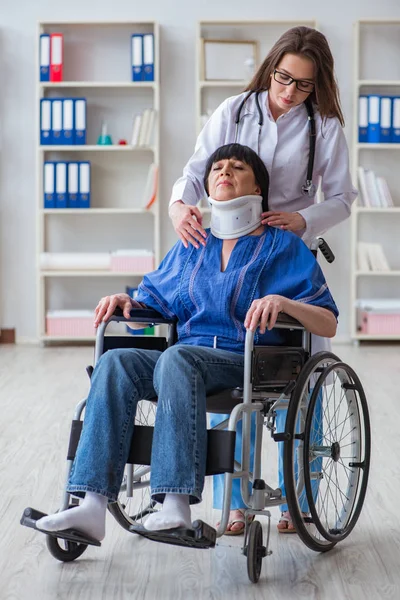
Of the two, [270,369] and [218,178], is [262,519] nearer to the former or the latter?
[270,369]

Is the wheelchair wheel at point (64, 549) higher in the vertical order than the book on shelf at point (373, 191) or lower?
lower

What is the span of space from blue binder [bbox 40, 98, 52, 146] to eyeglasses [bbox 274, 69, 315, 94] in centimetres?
373

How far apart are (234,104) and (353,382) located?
798 mm

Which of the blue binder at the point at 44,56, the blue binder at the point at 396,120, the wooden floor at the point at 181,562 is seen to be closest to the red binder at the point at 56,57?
the blue binder at the point at 44,56

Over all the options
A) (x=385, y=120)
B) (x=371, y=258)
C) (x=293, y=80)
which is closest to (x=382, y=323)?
(x=371, y=258)

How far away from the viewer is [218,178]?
89.1 inches

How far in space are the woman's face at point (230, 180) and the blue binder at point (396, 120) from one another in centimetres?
387

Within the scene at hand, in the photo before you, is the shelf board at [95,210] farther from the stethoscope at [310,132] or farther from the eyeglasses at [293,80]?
the eyeglasses at [293,80]

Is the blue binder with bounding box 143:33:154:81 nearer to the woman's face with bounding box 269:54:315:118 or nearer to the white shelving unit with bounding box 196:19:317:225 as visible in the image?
the white shelving unit with bounding box 196:19:317:225

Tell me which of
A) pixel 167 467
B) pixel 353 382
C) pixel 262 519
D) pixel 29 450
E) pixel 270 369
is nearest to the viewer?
pixel 167 467

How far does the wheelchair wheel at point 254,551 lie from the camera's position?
1.95 metres

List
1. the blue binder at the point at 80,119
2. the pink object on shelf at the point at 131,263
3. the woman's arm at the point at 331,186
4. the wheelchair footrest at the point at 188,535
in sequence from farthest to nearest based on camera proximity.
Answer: the pink object on shelf at the point at 131,263 → the blue binder at the point at 80,119 → the woman's arm at the point at 331,186 → the wheelchair footrest at the point at 188,535

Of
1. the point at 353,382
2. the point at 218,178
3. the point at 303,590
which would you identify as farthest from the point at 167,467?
the point at 218,178

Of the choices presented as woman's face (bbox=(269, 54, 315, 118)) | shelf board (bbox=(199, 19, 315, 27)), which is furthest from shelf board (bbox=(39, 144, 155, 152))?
woman's face (bbox=(269, 54, 315, 118))
